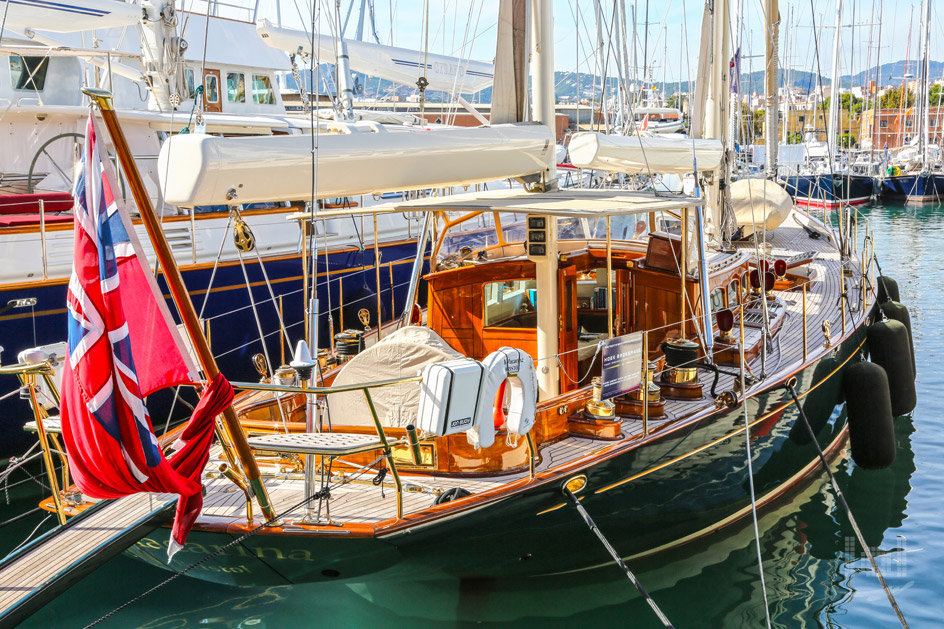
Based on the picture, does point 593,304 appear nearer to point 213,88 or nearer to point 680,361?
point 680,361

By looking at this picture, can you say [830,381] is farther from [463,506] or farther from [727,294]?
[463,506]

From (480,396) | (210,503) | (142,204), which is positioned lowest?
(210,503)

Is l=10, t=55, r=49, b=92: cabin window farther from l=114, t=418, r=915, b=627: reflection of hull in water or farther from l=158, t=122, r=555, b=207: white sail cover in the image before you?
l=114, t=418, r=915, b=627: reflection of hull in water

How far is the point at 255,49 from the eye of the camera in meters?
16.5

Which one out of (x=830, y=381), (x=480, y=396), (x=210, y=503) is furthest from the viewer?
(x=830, y=381)

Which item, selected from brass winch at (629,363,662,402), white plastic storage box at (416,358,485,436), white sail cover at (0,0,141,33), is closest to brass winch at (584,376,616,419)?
brass winch at (629,363,662,402)

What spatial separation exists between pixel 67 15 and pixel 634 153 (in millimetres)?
7251

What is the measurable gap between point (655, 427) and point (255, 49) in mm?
12879

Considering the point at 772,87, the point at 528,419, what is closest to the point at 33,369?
the point at 528,419

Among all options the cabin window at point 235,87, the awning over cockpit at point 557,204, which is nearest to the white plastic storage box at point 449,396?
the awning over cockpit at point 557,204

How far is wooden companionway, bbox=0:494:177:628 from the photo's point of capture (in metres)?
4.79

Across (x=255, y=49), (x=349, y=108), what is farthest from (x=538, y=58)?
(x=255, y=49)

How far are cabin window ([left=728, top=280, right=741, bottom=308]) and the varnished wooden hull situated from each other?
1.59m

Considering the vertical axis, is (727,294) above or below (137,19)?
below
